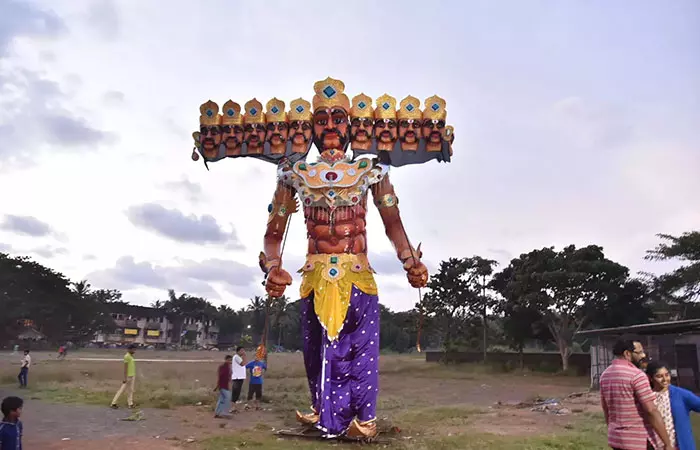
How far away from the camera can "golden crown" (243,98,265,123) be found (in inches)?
304

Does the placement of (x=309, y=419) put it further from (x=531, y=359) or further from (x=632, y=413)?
(x=531, y=359)

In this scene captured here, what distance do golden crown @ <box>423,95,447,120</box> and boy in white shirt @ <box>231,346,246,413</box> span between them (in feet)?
20.9

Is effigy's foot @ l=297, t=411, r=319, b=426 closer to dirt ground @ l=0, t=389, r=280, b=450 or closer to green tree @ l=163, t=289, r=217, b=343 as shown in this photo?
dirt ground @ l=0, t=389, r=280, b=450

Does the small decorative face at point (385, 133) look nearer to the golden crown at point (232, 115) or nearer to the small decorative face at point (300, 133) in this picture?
the small decorative face at point (300, 133)

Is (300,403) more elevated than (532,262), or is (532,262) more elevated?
(532,262)

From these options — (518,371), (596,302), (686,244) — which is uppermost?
(686,244)

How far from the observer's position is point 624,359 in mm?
4035

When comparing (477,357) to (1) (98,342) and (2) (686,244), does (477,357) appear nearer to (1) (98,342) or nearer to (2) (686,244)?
(2) (686,244)

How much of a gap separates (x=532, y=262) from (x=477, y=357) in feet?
25.1

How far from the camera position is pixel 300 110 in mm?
7629

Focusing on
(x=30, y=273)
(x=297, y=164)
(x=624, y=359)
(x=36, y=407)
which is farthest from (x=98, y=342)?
(x=624, y=359)

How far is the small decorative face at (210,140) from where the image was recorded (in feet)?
25.4

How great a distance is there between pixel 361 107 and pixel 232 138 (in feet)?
6.14

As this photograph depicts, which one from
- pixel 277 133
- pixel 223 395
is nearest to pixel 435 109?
pixel 277 133
